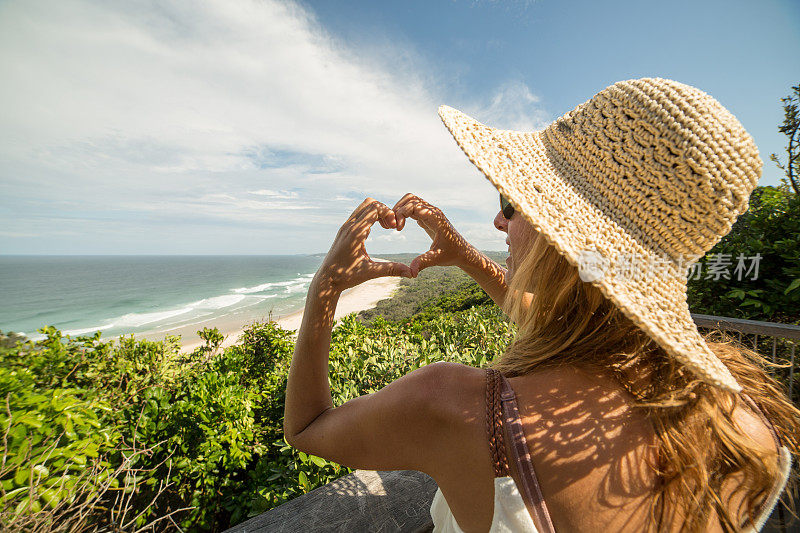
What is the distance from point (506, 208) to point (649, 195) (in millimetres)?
458

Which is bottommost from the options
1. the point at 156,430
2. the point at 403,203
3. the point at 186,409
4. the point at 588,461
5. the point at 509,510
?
the point at 156,430

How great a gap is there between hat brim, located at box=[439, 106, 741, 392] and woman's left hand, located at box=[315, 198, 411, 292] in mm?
398

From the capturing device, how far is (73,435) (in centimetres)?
175

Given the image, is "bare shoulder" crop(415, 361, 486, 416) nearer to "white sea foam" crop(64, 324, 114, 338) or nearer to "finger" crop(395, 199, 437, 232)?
"finger" crop(395, 199, 437, 232)

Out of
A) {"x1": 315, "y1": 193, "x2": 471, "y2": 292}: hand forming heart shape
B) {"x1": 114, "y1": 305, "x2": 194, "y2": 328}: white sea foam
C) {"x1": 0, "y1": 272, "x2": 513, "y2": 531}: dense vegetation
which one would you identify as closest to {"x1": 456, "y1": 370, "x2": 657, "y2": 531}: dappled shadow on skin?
{"x1": 315, "y1": 193, "x2": 471, "y2": 292}: hand forming heart shape

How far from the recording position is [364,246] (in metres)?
1.20

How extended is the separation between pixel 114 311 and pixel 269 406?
171 ft

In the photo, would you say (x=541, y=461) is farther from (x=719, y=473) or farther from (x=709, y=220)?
(x=709, y=220)

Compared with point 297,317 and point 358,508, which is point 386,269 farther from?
point 297,317

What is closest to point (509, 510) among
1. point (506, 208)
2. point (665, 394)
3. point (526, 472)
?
point (526, 472)

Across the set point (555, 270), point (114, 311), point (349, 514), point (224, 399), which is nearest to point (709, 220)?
point (555, 270)

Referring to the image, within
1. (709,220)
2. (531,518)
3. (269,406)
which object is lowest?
(269,406)

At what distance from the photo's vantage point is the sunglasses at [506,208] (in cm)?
124

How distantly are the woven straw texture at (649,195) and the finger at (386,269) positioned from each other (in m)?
0.46
